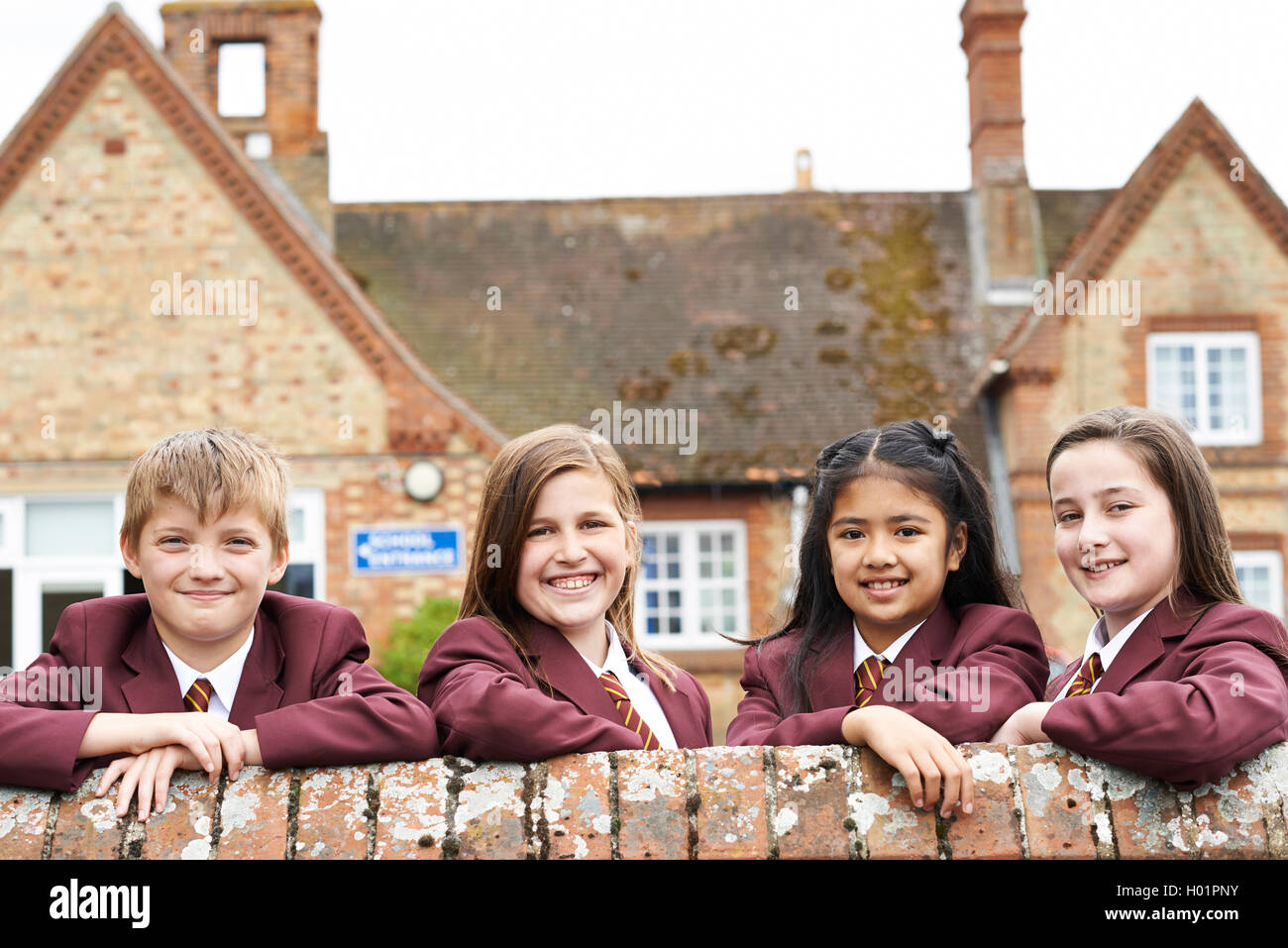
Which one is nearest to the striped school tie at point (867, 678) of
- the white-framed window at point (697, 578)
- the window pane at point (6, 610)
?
the window pane at point (6, 610)

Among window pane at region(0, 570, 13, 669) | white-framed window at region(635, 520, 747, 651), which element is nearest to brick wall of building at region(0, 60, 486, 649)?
window pane at region(0, 570, 13, 669)

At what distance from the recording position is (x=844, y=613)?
141 inches

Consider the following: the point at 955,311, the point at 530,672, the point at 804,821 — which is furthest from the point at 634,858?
the point at 955,311

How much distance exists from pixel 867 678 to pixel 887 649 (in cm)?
9

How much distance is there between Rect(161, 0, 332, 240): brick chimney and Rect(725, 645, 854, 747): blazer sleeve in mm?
18012

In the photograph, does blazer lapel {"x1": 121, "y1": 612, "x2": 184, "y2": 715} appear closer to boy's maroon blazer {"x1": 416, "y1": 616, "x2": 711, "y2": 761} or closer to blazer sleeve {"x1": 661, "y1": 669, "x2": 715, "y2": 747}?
boy's maroon blazer {"x1": 416, "y1": 616, "x2": 711, "y2": 761}

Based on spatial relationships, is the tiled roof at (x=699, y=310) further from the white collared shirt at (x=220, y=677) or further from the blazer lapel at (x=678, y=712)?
the white collared shirt at (x=220, y=677)

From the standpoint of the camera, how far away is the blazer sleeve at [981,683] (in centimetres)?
286

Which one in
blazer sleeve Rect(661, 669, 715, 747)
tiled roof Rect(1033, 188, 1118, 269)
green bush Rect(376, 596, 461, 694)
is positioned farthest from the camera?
tiled roof Rect(1033, 188, 1118, 269)

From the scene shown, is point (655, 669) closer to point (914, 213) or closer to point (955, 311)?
point (955, 311)

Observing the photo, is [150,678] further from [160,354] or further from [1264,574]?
[1264,574]

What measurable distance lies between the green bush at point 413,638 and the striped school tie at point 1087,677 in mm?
11046

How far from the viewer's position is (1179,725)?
2.47 m

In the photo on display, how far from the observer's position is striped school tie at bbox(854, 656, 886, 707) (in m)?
3.34
